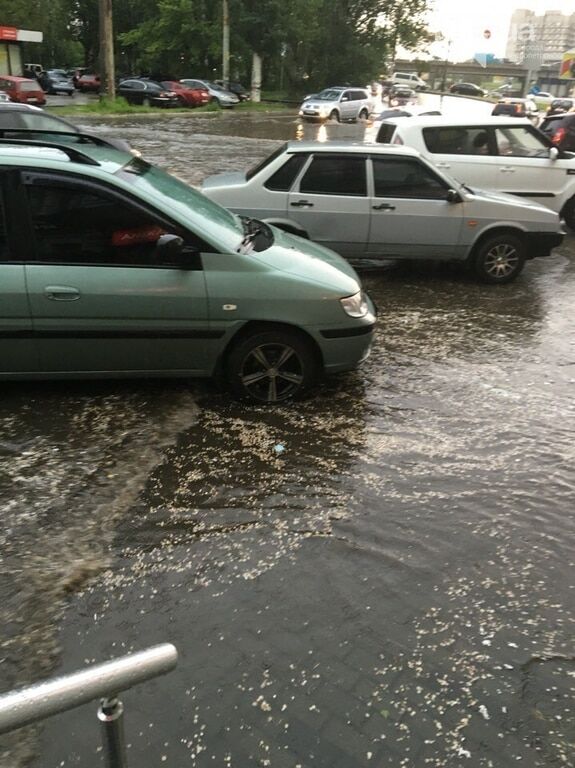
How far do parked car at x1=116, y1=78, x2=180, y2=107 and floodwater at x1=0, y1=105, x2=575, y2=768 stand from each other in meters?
38.8

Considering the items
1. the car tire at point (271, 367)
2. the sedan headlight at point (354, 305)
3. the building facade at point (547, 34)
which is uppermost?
the building facade at point (547, 34)

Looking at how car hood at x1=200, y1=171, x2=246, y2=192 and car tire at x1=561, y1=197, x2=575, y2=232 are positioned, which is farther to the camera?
car tire at x1=561, y1=197, x2=575, y2=232

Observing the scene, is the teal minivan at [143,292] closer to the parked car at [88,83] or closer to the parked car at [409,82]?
the parked car at [88,83]

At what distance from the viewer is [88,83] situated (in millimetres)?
49250

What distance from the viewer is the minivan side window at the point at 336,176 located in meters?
7.45

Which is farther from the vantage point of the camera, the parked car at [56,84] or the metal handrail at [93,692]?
the parked car at [56,84]

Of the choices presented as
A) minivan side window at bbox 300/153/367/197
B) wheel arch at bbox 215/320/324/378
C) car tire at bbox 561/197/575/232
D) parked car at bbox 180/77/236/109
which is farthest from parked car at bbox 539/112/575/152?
parked car at bbox 180/77/236/109

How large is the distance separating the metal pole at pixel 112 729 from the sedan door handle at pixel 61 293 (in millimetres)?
3253

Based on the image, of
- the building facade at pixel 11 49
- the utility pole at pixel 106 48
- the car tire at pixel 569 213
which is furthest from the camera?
the building facade at pixel 11 49

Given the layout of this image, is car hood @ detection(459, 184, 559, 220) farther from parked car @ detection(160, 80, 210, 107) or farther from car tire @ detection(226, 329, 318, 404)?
parked car @ detection(160, 80, 210, 107)

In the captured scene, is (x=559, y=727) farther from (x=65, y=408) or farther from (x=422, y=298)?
(x=422, y=298)

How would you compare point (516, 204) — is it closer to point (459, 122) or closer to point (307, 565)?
point (459, 122)

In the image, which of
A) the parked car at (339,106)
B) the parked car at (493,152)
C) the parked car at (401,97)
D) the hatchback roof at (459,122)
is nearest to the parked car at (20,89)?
the parked car at (339,106)

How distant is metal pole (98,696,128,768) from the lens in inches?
55.9
